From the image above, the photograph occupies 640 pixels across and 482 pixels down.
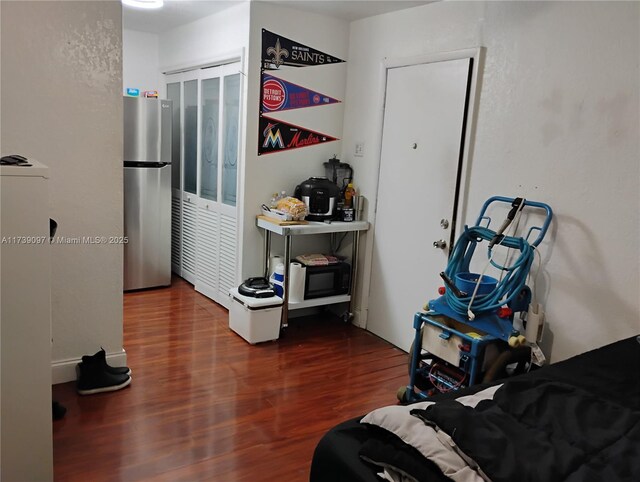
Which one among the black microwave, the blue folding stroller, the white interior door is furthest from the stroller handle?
the black microwave

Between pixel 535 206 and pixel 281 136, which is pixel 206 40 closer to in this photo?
pixel 281 136

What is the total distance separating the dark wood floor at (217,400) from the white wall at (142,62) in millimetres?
2535

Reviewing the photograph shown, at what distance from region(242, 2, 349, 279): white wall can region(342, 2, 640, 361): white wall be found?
104 cm

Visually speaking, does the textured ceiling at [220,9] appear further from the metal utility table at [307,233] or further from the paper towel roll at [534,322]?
the paper towel roll at [534,322]

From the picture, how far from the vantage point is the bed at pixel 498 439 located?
1.41 m

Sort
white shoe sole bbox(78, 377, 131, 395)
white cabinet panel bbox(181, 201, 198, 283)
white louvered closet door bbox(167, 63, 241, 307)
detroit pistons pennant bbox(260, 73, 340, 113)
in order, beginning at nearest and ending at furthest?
white shoe sole bbox(78, 377, 131, 395) → detroit pistons pennant bbox(260, 73, 340, 113) → white louvered closet door bbox(167, 63, 241, 307) → white cabinet panel bbox(181, 201, 198, 283)

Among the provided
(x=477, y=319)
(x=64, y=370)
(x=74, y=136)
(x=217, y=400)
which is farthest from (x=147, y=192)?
(x=477, y=319)

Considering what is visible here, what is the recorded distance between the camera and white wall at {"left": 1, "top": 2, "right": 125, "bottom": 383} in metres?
2.65

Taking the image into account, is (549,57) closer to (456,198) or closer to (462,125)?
(462,125)

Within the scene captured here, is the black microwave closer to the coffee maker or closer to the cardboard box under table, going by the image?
the cardboard box under table

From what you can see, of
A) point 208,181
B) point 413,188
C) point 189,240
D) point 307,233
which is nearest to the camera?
point 413,188

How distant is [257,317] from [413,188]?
4.73 feet

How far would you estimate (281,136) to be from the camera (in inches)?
160

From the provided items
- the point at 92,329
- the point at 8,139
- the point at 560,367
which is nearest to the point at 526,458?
the point at 560,367
